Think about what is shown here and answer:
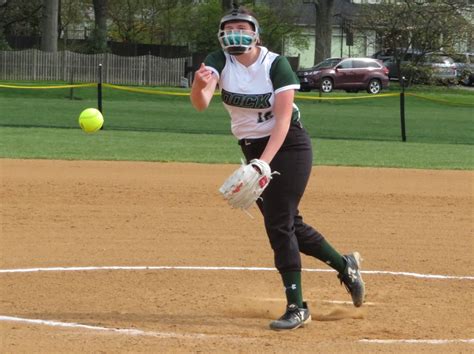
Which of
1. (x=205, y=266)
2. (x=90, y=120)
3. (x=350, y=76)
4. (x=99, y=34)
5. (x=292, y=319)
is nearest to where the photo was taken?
(x=292, y=319)

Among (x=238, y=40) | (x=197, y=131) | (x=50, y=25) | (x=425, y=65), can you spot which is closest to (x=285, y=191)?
Result: (x=238, y=40)

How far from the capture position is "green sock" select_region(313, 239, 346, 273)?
6.31 meters

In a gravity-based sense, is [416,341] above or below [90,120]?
below

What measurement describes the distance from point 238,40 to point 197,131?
50.1 feet

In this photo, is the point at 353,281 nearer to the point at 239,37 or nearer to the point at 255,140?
the point at 255,140

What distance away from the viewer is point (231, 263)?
316 inches

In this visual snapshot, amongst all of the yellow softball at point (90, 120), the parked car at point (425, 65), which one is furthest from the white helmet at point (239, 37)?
the parked car at point (425, 65)

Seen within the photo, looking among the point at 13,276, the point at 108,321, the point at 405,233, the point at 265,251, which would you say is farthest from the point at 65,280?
the point at 405,233

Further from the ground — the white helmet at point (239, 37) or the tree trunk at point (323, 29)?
the tree trunk at point (323, 29)

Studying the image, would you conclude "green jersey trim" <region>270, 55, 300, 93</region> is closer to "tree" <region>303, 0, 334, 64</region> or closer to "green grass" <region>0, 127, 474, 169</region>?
"green grass" <region>0, 127, 474, 169</region>

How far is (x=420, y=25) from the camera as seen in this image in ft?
143

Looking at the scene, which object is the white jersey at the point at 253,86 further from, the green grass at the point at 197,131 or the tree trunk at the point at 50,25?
the tree trunk at the point at 50,25

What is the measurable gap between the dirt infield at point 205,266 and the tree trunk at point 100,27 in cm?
3162

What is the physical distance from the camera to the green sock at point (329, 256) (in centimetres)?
631
